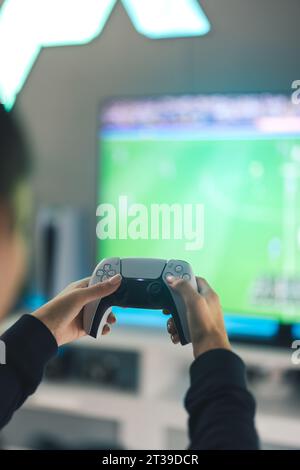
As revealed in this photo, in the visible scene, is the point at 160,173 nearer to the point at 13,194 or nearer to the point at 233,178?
the point at 233,178

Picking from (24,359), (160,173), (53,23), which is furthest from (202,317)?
(160,173)

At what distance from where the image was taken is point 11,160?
114 centimetres

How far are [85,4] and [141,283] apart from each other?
41cm

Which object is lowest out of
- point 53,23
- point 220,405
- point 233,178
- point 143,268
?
point 220,405

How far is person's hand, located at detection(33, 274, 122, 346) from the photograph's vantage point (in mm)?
509

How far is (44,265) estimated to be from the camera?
115cm

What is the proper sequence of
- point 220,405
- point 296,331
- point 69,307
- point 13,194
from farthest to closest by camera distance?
point 13,194 → point 296,331 → point 69,307 → point 220,405

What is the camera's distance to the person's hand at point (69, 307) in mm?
509

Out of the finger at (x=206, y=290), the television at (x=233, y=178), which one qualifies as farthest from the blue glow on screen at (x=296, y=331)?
the finger at (x=206, y=290)

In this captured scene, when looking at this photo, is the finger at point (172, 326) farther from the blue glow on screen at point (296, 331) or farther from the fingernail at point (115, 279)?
the blue glow on screen at point (296, 331)

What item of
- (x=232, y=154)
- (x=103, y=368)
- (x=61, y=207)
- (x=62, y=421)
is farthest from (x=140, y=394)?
(x=232, y=154)

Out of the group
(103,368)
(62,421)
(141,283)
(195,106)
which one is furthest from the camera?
(62,421)

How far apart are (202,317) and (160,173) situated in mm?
564
